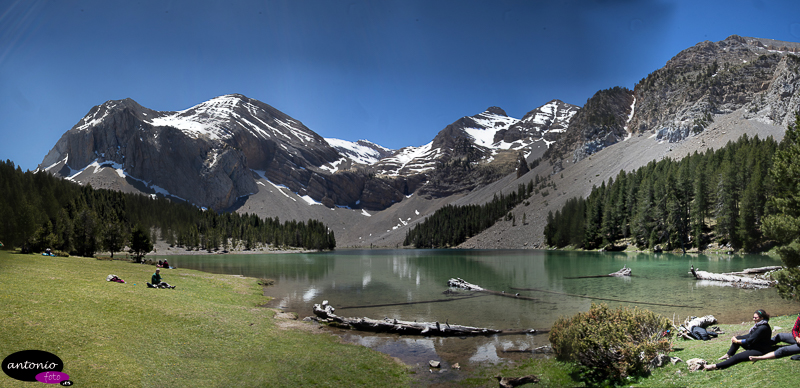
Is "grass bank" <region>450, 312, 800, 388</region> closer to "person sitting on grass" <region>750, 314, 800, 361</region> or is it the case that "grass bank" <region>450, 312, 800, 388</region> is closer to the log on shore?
"person sitting on grass" <region>750, 314, 800, 361</region>

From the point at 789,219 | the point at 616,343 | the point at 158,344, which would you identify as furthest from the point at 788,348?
the point at 158,344

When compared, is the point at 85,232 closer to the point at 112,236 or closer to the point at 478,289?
the point at 112,236

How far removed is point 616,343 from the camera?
37.0 ft

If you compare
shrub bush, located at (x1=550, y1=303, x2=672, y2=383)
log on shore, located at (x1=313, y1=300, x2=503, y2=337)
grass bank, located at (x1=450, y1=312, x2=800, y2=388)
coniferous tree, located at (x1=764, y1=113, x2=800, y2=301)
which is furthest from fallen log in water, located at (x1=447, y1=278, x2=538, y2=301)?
shrub bush, located at (x1=550, y1=303, x2=672, y2=383)

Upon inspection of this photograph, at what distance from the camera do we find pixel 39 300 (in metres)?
13.9

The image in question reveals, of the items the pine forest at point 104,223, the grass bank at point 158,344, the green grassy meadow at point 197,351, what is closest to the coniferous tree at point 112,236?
the pine forest at point 104,223

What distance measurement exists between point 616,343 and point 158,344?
15.8 metres

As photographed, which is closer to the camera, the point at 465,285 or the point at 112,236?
the point at 465,285

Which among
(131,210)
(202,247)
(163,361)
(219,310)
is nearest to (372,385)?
(163,361)

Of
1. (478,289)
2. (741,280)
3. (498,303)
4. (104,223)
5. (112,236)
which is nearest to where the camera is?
(498,303)

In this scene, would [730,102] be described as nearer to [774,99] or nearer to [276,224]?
[774,99]

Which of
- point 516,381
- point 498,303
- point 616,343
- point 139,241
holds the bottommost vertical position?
point 498,303

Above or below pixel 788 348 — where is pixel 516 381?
below

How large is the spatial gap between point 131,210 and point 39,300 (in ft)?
498
